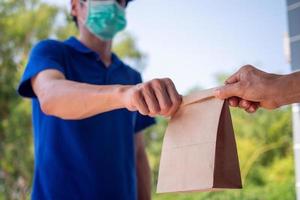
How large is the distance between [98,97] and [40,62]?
0.43m

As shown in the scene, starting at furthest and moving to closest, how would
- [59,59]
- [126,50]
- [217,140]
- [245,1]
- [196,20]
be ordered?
1. [126,50]
2. [196,20]
3. [245,1]
4. [59,59]
5. [217,140]

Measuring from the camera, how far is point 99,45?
2053 mm

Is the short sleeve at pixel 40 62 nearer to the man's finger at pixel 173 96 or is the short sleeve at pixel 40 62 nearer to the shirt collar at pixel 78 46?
the shirt collar at pixel 78 46

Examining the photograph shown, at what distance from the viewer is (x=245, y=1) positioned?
6.52m

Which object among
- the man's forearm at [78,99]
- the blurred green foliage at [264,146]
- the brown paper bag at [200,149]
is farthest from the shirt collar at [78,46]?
the blurred green foliage at [264,146]

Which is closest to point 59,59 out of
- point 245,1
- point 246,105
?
point 246,105

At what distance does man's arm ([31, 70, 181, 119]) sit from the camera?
109 centimetres

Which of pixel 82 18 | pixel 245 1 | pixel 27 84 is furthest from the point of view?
pixel 245 1

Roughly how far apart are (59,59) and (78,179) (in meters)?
0.45

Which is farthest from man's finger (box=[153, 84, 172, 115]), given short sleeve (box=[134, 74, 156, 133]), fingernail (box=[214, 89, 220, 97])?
short sleeve (box=[134, 74, 156, 133])

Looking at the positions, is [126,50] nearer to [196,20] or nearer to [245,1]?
[196,20]

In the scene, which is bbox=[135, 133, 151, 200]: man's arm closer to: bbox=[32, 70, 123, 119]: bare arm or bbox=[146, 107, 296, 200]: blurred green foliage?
bbox=[32, 70, 123, 119]: bare arm

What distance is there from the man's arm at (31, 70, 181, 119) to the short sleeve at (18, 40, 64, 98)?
28mm

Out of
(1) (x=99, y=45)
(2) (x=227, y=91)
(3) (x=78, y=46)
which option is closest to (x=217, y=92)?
(2) (x=227, y=91)
